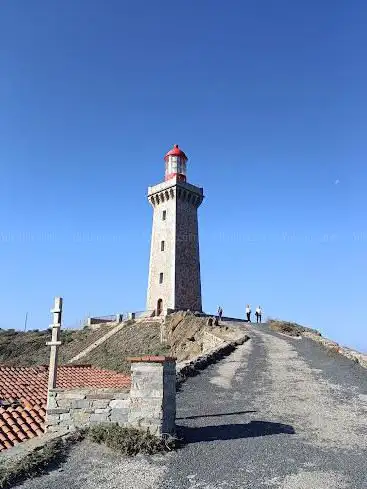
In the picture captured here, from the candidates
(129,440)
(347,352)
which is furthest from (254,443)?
(347,352)

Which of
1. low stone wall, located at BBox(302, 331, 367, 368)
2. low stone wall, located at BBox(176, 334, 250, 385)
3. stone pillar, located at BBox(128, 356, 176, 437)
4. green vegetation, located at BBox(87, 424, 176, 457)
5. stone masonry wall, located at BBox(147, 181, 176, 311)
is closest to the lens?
green vegetation, located at BBox(87, 424, 176, 457)

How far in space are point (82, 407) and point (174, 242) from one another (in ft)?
103

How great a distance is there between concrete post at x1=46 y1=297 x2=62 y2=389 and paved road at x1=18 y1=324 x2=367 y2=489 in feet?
5.29

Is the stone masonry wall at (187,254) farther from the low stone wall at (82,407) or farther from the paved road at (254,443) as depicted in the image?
the low stone wall at (82,407)

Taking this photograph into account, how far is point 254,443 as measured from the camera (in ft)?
24.3

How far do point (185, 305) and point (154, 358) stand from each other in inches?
1230

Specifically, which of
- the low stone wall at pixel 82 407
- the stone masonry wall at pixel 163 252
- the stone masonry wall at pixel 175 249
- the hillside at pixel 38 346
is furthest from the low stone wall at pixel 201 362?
the hillside at pixel 38 346

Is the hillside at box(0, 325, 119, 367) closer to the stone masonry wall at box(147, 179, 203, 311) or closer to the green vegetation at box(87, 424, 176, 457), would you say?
the stone masonry wall at box(147, 179, 203, 311)

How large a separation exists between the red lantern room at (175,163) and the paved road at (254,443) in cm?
3004

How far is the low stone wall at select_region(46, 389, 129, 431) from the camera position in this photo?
760 centimetres

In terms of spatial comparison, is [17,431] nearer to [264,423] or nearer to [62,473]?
[62,473]

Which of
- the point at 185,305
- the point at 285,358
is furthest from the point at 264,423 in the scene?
the point at 185,305

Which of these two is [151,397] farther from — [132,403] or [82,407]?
[82,407]

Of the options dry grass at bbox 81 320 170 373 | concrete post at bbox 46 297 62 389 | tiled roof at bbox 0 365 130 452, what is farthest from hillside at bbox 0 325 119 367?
concrete post at bbox 46 297 62 389
